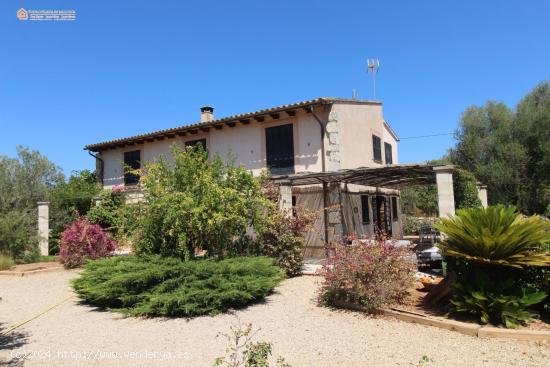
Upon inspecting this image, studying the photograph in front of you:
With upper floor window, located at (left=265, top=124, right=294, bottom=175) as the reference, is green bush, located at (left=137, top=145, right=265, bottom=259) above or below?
below

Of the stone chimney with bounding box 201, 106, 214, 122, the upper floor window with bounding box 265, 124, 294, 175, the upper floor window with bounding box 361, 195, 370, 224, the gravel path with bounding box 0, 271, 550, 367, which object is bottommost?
the gravel path with bounding box 0, 271, 550, 367

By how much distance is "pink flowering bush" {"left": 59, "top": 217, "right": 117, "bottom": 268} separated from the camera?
13.1 meters

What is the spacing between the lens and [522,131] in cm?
2066

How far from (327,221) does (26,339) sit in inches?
376

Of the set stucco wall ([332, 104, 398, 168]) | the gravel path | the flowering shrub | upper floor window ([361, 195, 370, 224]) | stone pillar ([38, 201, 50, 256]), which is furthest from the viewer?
stone pillar ([38, 201, 50, 256])

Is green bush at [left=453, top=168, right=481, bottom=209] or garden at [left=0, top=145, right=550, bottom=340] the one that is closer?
garden at [left=0, top=145, right=550, bottom=340]

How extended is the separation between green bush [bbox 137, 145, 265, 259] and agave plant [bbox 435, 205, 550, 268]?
4558 millimetres

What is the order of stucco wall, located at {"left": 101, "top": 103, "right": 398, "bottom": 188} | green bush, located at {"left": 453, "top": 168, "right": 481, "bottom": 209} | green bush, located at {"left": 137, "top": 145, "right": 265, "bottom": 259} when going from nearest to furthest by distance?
green bush, located at {"left": 137, "top": 145, "right": 265, "bottom": 259} → green bush, located at {"left": 453, "top": 168, "right": 481, "bottom": 209} → stucco wall, located at {"left": 101, "top": 103, "right": 398, "bottom": 188}

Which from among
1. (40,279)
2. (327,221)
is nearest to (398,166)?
(327,221)

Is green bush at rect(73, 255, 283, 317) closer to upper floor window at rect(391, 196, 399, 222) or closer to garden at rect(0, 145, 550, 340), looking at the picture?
garden at rect(0, 145, 550, 340)

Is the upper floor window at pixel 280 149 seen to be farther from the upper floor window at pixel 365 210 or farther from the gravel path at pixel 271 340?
the gravel path at pixel 271 340

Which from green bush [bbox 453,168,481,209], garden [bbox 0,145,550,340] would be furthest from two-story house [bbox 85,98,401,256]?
green bush [bbox 453,168,481,209]

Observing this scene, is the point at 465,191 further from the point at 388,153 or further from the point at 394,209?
the point at 394,209

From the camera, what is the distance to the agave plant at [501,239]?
5605 mm
